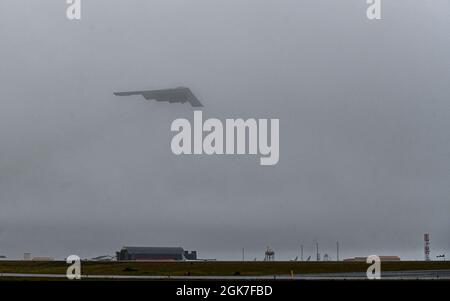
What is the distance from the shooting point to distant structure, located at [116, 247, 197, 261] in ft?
56.9

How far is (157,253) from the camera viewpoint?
1752 cm

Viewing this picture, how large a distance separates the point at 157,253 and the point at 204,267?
3.00ft

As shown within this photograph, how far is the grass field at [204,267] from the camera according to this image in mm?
17250

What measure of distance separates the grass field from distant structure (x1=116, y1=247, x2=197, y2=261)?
130 millimetres

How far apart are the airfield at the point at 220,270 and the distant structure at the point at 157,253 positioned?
0.42 ft

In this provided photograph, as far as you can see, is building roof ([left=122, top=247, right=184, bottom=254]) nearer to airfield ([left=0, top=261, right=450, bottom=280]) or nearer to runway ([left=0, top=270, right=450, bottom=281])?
airfield ([left=0, top=261, right=450, bottom=280])

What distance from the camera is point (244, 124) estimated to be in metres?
17.5
